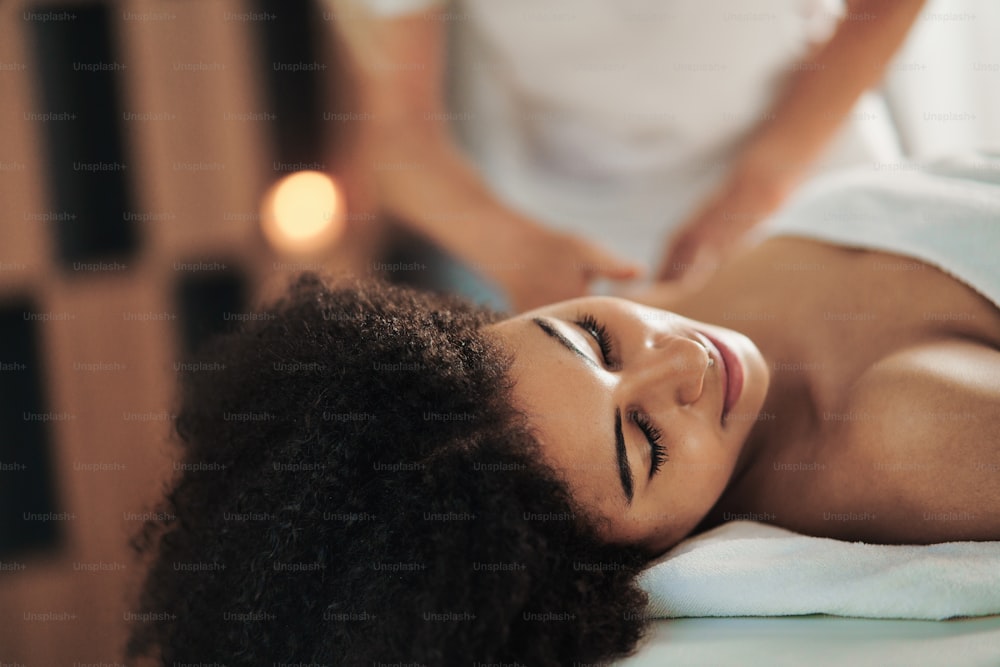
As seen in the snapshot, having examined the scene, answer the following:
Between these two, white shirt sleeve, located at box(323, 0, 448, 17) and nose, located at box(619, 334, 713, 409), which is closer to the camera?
nose, located at box(619, 334, 713, 409)

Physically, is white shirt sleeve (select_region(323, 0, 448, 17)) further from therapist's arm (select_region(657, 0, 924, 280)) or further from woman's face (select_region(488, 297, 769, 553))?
woman's face (select_region(488, 297, 769, 553))

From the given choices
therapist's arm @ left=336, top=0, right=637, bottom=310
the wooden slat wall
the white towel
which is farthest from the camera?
the wooden slat wall

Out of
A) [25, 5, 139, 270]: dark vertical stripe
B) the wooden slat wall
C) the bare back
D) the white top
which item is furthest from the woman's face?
[25, 5, 139, 270]: dark vertical stripe

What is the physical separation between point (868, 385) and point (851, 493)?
0.12 meters

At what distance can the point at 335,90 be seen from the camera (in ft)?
7.32

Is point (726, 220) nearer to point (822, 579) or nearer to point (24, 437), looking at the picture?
point (822, 579)

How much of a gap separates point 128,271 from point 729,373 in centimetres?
171

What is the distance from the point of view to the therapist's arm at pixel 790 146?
4.95 ft

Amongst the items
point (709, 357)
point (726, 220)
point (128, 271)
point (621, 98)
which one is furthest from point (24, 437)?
point (709, 357)

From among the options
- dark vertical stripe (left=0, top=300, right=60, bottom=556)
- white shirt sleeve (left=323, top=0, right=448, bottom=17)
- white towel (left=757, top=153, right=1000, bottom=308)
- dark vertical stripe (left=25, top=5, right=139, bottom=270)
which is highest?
white shirt sleeve (left=323, top=0, right=448, bottom=17)

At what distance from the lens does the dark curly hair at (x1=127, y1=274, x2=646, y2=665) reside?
75 cm

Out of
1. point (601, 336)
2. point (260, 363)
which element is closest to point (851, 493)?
point (601, 336)

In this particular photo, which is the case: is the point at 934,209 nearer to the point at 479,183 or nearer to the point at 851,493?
the point at 851,493

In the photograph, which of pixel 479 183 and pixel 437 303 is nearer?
pixel 437 303
